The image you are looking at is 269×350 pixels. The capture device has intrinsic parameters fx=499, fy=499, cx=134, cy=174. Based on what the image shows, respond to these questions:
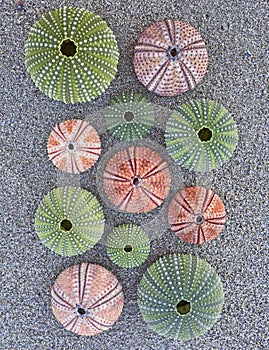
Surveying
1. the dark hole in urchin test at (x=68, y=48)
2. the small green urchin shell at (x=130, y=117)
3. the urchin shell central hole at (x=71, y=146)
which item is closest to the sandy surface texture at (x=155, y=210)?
the small green urchin shell at (x=130, y=117)

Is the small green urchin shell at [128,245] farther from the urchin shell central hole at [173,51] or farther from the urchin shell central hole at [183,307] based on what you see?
the urchin shell central hole at [173,51]

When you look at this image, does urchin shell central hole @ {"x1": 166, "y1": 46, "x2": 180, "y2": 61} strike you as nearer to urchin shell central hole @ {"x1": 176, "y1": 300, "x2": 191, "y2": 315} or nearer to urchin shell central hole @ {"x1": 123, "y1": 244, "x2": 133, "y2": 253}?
urchin shell central hole @ {"x1": 123, "y1": 244, "x2": 133, "y2": 253}

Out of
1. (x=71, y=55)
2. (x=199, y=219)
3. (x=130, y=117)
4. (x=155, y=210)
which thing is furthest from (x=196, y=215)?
(x=71, y=55)

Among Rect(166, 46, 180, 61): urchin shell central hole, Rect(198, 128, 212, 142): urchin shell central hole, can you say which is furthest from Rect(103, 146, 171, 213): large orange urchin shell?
Rect(166, 46, 180, 61): urchin shell central hole

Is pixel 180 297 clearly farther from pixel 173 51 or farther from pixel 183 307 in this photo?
pixel 173 51

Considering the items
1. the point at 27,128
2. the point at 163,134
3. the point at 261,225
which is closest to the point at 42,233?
the point at 27,128

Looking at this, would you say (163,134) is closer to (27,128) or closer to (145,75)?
(145,75)
